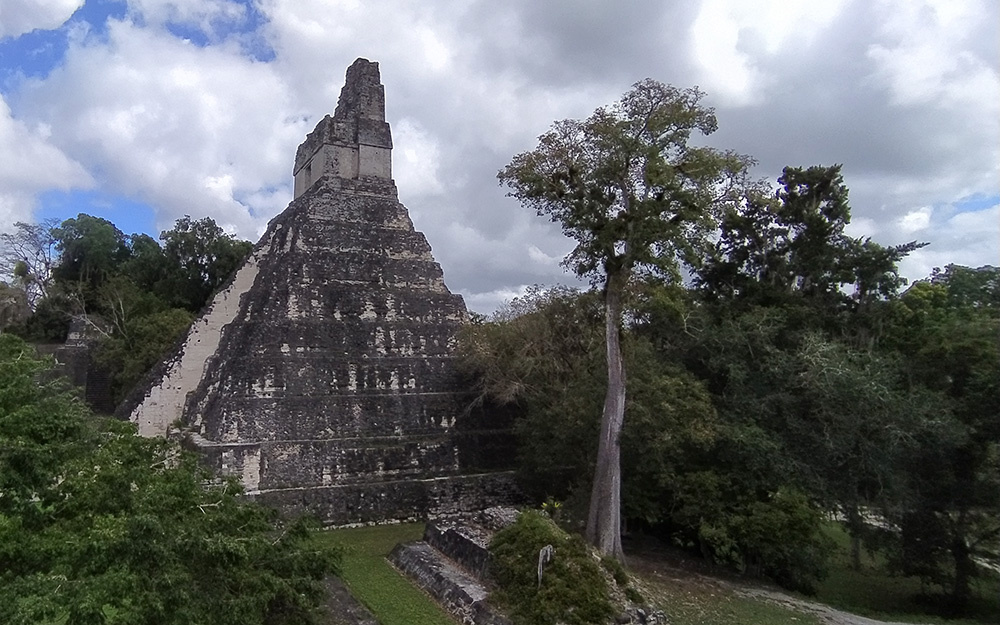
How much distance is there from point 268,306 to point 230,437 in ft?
10.1

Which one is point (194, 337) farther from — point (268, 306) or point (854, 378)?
point (854, 378)

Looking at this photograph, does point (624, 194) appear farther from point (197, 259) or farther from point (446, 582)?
point (197, 259)

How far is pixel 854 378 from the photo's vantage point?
1153cm

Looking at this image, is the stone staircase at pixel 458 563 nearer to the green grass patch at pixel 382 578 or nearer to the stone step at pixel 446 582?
the stone step at pixel 446 582

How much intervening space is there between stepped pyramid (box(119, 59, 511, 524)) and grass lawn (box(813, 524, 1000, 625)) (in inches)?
266

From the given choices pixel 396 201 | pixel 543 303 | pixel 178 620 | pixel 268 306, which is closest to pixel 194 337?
pixel 268 306

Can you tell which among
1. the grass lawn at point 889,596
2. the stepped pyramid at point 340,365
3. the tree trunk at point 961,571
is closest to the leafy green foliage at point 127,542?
the stepped pyramid at point 340,365

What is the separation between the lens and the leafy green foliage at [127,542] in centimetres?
458

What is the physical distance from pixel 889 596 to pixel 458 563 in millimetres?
9661

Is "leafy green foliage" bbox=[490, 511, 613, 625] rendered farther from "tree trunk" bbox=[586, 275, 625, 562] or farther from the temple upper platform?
the temple upper platform

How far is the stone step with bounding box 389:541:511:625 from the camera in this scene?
27.7 feet

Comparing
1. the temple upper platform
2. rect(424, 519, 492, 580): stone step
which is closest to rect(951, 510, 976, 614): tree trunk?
rect(424, 519, 492, 580): stone step

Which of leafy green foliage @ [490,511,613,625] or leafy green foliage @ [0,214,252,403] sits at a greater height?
leafy green foliage @ [0,214,252,403]

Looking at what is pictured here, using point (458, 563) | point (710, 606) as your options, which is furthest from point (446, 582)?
point (710, 606)
